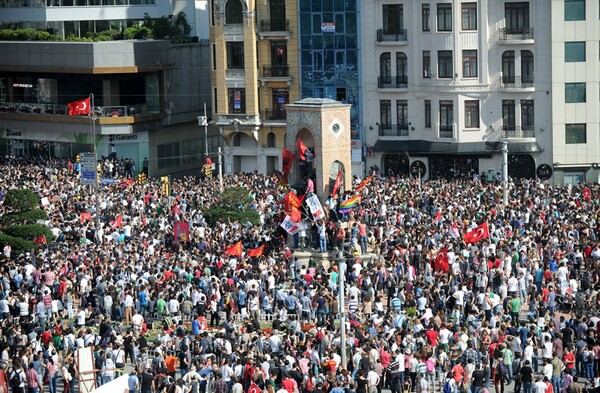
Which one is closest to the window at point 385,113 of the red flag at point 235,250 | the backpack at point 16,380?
the red flag at point 235,250

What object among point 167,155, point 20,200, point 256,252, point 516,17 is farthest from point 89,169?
point 516,17

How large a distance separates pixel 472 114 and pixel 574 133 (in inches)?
216

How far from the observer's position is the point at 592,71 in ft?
279

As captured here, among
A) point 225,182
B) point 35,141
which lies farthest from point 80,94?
point 225,182

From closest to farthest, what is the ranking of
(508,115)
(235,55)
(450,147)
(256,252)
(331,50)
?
(256,252), (508,115), (450,147), (331,50), (235,55)

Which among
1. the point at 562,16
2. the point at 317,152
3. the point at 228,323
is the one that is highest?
the point at 562,16

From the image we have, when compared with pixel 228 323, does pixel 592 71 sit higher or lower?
higher

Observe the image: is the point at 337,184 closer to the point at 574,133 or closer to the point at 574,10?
the point at 574,133

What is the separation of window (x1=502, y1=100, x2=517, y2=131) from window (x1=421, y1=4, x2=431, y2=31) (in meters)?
5.78

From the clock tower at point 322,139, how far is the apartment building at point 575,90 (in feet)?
71.0

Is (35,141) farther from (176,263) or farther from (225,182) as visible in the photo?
(176,263)

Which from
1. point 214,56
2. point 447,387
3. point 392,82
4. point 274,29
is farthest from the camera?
point 214,56

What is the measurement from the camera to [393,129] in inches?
3519

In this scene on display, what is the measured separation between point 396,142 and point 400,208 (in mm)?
17430
